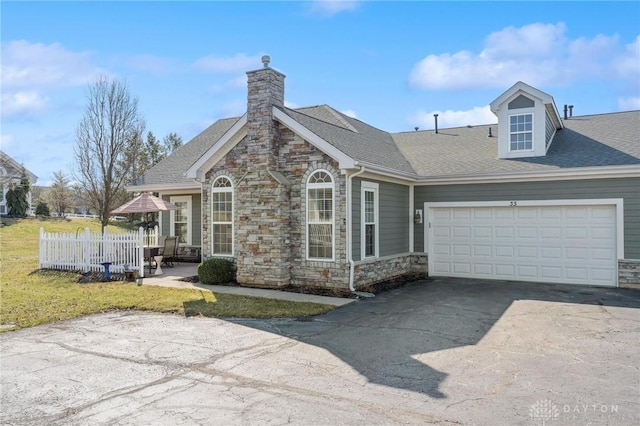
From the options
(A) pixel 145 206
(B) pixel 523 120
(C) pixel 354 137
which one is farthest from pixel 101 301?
(B) pixel 523 120

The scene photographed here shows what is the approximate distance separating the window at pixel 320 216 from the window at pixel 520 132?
21.5 feet

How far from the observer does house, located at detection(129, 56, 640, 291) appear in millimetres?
11508

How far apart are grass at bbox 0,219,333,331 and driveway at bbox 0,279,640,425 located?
0.52 metres

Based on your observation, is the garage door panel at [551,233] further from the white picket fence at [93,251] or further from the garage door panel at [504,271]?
the white picket fence at [93,251]

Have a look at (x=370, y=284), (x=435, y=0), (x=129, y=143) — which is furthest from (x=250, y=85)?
(x=129, y=143)

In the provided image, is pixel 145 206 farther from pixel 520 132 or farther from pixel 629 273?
pixel 629 273

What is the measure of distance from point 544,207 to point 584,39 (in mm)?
4871

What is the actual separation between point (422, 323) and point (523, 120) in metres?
8.79

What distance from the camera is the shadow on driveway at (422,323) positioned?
5910 mm

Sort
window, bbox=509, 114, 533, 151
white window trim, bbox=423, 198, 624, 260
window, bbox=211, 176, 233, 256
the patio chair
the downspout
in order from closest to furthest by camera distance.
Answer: the downspout
white window trim, bbox=423, 198, 624, 260
window, bbox=211, 176, 233, 256
window, bbox=509, 114, 533, 151
the patio chair

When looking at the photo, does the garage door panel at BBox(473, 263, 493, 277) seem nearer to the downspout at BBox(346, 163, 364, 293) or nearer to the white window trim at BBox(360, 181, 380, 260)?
the white window trim at BBox(360, 181, 380, 260)

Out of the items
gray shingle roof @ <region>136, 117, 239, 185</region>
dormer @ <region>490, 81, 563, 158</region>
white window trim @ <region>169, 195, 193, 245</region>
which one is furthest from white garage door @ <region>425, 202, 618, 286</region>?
gray shingle roof @ <region>136, 117, 239, 185</region>

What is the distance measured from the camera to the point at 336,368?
19.2 feet

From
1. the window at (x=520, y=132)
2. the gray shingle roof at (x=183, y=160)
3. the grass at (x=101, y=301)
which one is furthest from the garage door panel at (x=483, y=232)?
the gray shingle roof at (x=183, y=160)
